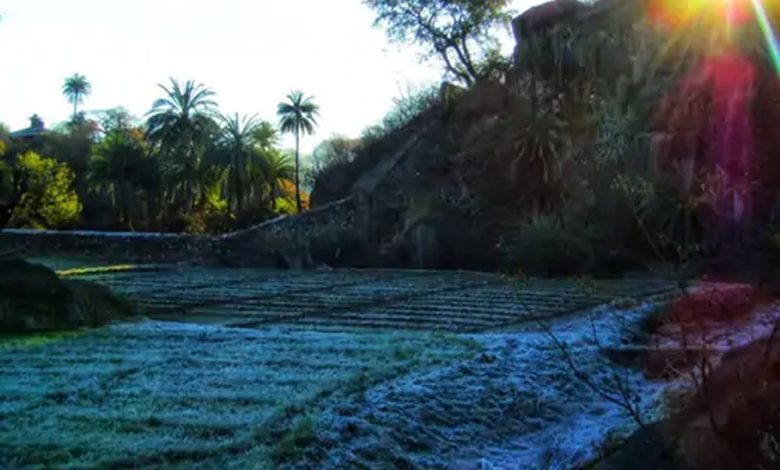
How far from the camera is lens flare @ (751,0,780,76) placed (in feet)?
60.8

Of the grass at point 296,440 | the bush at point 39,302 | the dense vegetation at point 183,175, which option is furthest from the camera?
the dense vegetation at point 183,175

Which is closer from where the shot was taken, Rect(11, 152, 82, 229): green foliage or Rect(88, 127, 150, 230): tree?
Rect(11, 152, 82, 229): green foliage

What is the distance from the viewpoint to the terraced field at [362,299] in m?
12.8

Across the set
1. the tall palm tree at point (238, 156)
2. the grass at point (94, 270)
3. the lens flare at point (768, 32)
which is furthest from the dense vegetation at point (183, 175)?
the lens flare at point (768, 32)

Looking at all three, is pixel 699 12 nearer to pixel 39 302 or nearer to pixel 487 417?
pixel 39 302

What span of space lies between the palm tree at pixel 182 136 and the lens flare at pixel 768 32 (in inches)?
1127

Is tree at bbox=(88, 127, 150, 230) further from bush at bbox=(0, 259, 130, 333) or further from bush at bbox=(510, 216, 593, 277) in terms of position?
bush at bbox=(0, 259, 130, 333)

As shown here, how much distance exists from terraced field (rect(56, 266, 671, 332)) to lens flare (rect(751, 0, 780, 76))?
16.1 feet

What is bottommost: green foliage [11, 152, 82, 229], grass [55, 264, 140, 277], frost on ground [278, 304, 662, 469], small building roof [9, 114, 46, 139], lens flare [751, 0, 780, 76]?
frost on ground [278, 304, 662, 469]

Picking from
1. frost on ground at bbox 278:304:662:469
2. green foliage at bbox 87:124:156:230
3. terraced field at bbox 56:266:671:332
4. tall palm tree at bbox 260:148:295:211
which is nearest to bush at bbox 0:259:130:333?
terraced field at bbox 56:266:671:332

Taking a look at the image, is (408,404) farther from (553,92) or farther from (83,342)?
(553,92)

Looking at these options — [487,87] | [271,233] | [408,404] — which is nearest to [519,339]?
[408,404]

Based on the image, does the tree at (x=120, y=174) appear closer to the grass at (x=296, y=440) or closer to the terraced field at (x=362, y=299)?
the terraced field at (x=362, y=299)

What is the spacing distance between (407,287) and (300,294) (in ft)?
8.71
